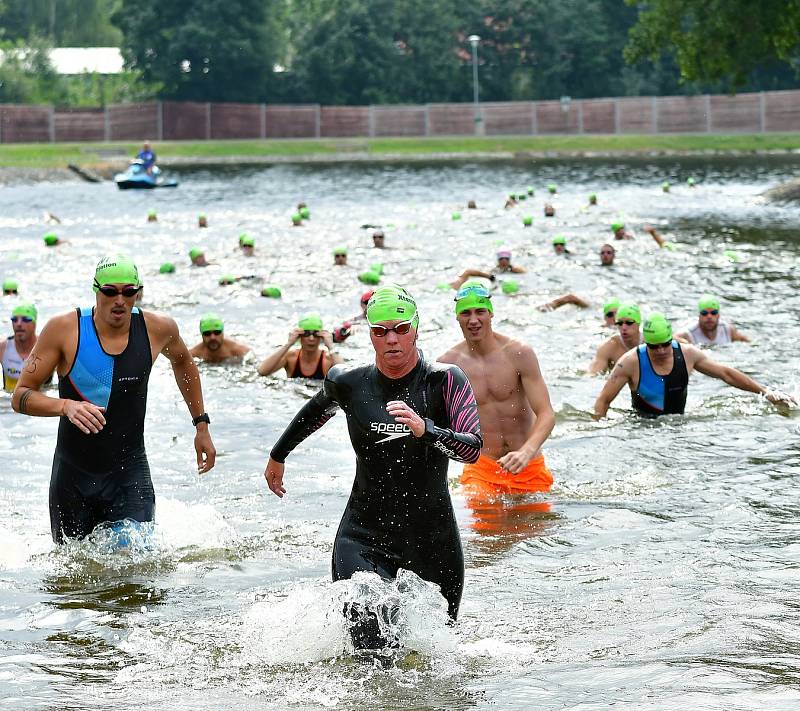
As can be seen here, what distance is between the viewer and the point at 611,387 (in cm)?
1348

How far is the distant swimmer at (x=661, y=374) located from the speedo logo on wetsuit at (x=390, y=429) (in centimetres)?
709

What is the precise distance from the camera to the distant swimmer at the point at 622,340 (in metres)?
15.5

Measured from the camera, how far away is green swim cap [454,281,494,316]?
9.66 metres

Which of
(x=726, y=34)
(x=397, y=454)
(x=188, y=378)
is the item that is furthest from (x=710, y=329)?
(x=726, y=34)

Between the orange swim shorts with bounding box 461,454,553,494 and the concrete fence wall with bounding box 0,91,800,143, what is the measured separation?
69.3 meters

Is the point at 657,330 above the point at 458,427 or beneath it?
beneath

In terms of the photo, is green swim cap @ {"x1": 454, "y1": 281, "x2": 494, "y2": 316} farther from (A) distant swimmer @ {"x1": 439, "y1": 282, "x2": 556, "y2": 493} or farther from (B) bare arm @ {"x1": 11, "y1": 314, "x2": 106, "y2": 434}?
(B) bare arm @ {"x1": 11, "y1": 314, "x2": 106, "y2": 434}

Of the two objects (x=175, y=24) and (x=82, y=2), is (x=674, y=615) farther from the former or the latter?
(x=82, y=2)

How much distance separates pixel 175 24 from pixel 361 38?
11727 mm

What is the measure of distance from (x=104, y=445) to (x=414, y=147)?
6868 centimetres

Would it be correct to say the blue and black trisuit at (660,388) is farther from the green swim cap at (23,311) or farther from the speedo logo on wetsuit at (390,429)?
the speedo logo on wetsuit at (390,429)

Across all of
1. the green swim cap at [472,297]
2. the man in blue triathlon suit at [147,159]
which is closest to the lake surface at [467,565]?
the green swim cap at [472,297]

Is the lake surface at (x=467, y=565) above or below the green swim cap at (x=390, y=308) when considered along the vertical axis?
A: below

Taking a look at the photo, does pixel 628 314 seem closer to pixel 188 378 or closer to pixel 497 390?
pixel 497 390
